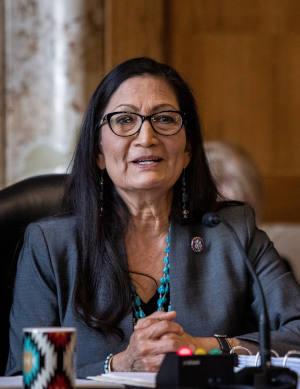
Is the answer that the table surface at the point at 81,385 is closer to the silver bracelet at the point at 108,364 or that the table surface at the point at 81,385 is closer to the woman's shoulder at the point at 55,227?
the silver bracelet at the point at 108,364

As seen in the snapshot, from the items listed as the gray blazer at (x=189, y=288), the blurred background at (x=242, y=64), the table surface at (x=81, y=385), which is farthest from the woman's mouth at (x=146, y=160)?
the blurred background at (x=242, y=64)

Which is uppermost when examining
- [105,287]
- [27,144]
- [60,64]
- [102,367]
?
[60,64]

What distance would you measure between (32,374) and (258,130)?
12.0 ft

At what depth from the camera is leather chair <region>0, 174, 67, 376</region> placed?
2.74 m

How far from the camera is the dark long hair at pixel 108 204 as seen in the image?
260cm

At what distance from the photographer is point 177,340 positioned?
234cm

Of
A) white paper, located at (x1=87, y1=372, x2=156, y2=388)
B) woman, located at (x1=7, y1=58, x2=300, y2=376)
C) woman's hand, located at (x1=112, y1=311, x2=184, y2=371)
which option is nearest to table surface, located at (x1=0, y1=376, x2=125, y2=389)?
white paper, located at (x1=87, y1=372, x2=156, y2=388)

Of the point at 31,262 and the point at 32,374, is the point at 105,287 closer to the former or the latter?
the point at 31,262

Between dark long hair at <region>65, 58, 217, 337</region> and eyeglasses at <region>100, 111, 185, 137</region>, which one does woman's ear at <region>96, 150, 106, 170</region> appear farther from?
eyeglasses at <region>100, 111, 185, 137</region>

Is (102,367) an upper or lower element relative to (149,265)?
lower

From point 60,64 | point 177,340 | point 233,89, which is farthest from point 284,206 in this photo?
point 177,340

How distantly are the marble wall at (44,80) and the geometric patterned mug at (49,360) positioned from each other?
2.97m

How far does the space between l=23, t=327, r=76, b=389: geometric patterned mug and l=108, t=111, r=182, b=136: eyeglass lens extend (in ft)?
3.45

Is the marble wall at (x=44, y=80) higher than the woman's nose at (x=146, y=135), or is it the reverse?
the marble wall at (x=44, y=80)
